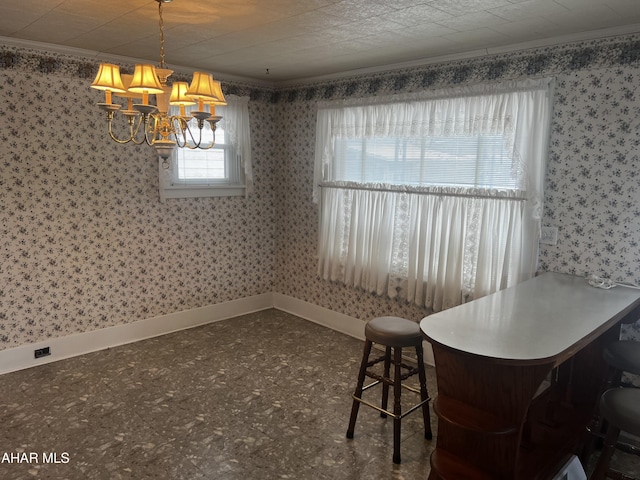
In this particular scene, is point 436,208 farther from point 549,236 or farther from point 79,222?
point 79,222

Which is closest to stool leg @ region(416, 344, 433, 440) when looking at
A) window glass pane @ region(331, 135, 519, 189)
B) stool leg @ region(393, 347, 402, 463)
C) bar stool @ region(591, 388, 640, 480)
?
stool leg @ region(393, 347, 402, 463)

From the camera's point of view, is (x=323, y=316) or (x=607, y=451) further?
(x=323, y=316)

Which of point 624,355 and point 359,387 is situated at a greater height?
point 624,355

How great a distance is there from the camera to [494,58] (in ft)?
10.7

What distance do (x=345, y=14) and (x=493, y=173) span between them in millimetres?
1598

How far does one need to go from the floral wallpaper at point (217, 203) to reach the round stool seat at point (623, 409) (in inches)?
40.3

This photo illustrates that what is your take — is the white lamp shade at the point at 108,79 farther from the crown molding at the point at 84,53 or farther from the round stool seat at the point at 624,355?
the round stool seat at the point at 624,355

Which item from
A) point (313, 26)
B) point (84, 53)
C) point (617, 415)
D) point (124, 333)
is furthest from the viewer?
point (124, 333)

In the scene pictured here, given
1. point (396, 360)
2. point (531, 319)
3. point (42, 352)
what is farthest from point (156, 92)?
point (42, 352)

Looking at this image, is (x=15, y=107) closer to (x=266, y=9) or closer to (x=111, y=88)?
(x=111, y=88)

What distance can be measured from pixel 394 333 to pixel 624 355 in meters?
1.21

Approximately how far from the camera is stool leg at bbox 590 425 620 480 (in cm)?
203

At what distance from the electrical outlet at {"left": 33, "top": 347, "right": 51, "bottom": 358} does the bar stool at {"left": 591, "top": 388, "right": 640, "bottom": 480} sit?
382 centimetres

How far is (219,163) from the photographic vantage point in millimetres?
4652
